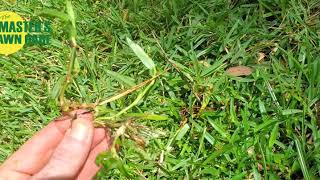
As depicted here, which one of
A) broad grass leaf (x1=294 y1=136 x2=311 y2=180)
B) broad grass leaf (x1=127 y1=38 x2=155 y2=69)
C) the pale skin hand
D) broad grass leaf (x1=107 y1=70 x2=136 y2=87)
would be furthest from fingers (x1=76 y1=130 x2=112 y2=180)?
broad grass leaf (x1=294 y1=136 x2=311 y2=180)

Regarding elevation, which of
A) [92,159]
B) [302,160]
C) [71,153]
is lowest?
[302,160]

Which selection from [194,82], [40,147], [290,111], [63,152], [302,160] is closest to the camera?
[63,152]

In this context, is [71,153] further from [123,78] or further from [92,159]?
[123,78]

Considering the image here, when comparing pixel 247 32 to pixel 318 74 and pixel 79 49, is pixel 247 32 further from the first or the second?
pixel 79 49

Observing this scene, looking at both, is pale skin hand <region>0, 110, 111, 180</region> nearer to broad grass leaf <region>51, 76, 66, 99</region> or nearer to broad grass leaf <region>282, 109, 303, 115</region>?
broad grass leaf <region>51, 76, 66, 99</region>

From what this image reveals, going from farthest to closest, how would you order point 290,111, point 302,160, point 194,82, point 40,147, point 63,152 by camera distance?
point 194,82 → point 290,111 → point 302,160 → point 40,147 → point 63,152

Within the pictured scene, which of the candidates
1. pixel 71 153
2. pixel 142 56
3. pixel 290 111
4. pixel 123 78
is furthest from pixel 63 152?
pixel 290 111

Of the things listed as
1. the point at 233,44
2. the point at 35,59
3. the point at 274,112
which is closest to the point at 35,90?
the point at 35,59
